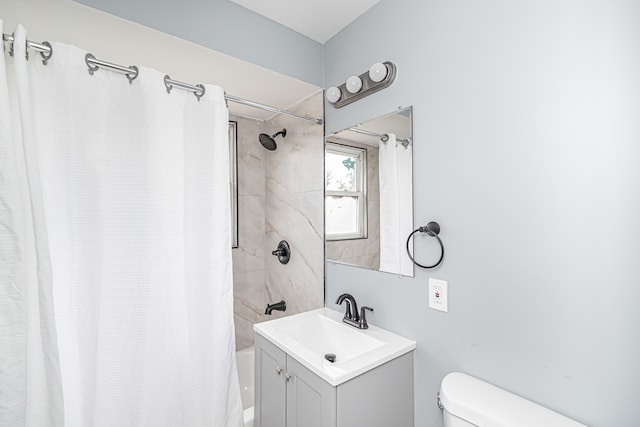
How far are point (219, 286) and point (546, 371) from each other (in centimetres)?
132

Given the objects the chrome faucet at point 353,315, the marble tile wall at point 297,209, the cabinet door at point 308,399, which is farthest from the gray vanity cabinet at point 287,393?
the marble tile wall at point 297,209

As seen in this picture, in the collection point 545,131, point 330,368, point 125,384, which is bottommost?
point 125,384

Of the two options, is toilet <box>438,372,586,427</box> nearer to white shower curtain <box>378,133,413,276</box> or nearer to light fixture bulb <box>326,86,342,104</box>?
white shower curtain <box>378,133,413,276</box>

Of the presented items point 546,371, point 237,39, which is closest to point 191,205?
point 237,39

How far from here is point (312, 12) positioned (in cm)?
158

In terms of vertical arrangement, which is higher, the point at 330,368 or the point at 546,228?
the point at 546,228

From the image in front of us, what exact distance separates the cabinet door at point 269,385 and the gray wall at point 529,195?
61 centimetres

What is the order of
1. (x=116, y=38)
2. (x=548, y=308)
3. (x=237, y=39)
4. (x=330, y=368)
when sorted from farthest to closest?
(x=237, y=39), (x=116, y=38), (x=330, y=368), (x=548, y=308)

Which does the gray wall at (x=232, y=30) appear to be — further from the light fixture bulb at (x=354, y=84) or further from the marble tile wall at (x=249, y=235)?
the marble tile wall at (x=249, y=235)

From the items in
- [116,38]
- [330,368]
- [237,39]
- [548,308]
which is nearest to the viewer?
[548,308]

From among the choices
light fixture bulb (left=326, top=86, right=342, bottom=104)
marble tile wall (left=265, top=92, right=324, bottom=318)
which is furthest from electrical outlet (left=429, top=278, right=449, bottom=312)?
light fixture bulb (left=326, top=86, right=342, bottom=104)

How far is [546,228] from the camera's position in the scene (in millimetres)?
956

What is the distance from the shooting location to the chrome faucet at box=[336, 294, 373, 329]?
149 centimetres

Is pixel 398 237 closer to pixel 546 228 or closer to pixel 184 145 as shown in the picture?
pixel 546 228
